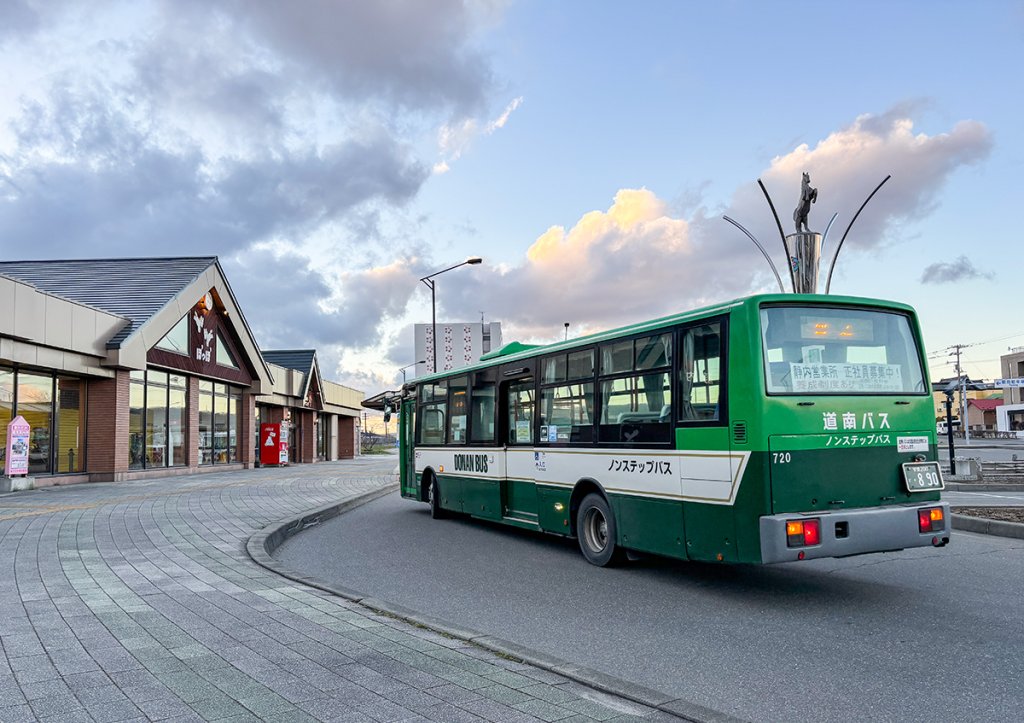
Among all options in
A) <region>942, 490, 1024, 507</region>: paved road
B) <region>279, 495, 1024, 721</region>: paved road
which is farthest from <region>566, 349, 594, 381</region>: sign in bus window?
<region>942, 490, 1024, 507</region>: paved road

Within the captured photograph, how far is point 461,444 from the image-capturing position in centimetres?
1380

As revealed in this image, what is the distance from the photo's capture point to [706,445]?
25.0 ft

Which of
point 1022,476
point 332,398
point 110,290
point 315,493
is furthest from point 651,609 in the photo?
point 332,398

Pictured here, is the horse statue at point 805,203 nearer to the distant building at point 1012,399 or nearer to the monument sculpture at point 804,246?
the monument sculpture at point 804,246

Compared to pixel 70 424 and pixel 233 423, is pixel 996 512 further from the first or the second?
pixel 233 423

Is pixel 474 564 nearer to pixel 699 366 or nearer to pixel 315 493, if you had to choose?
pixel 699 366

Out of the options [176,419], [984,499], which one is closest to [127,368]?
[176,419]

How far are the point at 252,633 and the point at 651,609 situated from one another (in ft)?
11.4

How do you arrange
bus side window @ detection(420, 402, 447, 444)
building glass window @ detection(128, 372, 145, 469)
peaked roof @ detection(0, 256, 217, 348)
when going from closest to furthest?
bus side window @ detection(420, 402, 447, 444) < building glass window @ detection(128, 372, 145, 469) < peaked roof @ detection(0, 256, 217, 348)

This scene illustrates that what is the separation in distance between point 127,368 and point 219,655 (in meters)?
20.4

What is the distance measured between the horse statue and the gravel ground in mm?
17272

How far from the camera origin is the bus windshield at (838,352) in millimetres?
7375

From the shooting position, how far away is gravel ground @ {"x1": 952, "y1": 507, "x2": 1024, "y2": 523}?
12391mm

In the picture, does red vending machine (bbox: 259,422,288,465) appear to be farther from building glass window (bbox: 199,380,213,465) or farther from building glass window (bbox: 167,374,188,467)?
building glass window (bbox: 167,374,188,467)
